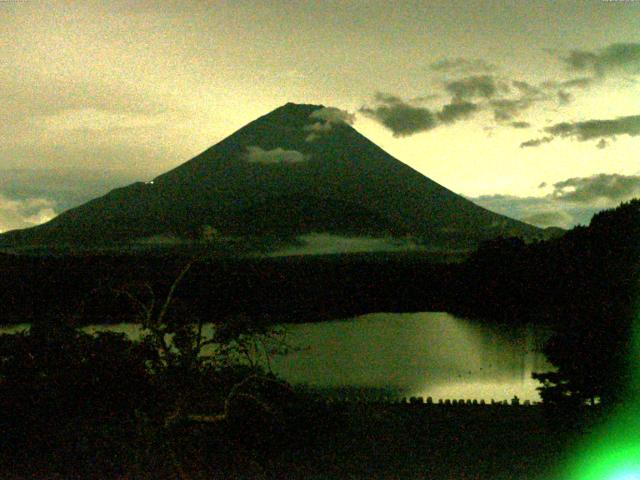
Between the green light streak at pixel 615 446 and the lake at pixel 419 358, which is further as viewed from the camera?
the lake at pixel 419 358

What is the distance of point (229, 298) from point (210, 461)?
1612 centimetres

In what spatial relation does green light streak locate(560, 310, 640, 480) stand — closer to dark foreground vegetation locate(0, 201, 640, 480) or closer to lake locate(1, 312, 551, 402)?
dark foreground vegetation locate(0, 201, 640, 480)

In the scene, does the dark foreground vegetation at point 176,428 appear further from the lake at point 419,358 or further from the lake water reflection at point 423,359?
the lake water reflection at point 423,359

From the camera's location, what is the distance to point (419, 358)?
15.6m

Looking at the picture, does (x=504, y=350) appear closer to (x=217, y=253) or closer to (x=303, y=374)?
(x=303, y=374)

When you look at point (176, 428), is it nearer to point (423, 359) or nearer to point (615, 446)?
point (615, 446)

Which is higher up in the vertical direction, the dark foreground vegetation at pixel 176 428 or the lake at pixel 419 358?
the dark foreground vegetation at pixel 176 428

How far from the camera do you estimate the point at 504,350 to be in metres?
16.9

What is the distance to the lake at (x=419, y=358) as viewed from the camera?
39.1ft

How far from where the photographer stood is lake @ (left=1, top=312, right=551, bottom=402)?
11914 mm

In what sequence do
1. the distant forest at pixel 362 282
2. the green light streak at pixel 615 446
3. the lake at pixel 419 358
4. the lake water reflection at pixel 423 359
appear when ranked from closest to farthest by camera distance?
1. the green light streak at pixel 615 446
2. the distant forest at pixel 362 282
3. the lake at pixel 419 358
4. the lake water reflection at pixel 423 359

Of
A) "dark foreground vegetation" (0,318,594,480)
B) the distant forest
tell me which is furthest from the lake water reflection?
"dark foreground vegetation" (0,318,594,480)

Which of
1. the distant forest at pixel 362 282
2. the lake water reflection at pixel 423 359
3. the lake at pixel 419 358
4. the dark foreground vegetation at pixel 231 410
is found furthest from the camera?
the lake water reflection at pixel 423 359

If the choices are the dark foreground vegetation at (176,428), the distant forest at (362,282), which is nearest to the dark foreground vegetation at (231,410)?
the dark foreground vegetation at (176,428)
